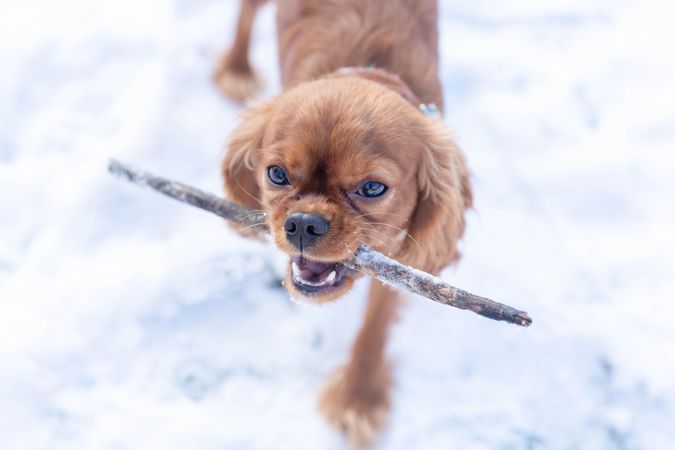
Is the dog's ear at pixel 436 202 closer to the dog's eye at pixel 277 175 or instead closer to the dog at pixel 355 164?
the dog at pixel 355 164

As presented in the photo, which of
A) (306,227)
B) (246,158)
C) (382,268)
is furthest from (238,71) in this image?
(382,268)

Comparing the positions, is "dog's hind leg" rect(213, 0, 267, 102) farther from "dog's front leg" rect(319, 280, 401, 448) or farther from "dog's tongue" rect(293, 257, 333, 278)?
"dog's tongue" rect(293, 257, 333, 278)

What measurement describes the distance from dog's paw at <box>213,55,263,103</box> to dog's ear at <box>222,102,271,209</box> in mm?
1455

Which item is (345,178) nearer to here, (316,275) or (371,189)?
(371,189)

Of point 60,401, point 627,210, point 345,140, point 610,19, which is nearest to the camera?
point 345,140

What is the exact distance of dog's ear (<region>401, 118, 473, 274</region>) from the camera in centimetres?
272

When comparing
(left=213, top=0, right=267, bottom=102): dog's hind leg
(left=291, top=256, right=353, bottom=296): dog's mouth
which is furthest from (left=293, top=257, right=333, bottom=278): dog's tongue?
(left=213, top=0, right=267, bottom=102): dog's hind leg

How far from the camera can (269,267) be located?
3.61m

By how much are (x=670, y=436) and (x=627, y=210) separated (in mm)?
1216

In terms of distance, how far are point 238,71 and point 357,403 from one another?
2222 millimetres

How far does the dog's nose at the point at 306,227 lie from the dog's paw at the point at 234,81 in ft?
7.22

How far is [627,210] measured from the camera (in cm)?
386

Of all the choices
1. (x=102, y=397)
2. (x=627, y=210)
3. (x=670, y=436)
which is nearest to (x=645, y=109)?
(x=627, y=210)

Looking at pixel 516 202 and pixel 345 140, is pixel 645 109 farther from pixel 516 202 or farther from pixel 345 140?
pixel 345 140
